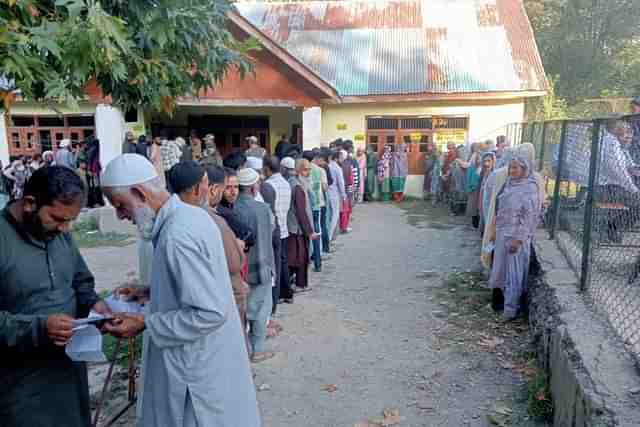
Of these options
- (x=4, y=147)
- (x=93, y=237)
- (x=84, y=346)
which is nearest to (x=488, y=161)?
(x=93, y=237)

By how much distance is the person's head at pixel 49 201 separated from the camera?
2.14 m

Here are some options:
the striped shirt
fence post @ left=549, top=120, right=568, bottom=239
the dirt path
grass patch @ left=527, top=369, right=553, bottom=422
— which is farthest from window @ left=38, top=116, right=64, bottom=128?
grass patch @ left=527, top=369, right=553, bottom=422

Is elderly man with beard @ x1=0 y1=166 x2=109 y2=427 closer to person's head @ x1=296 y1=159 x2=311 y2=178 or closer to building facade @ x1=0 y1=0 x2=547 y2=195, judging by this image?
person's head @ x1=296 y1=159 x2=311 y2=178

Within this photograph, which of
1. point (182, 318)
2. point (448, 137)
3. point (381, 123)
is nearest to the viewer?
point (182, 318)

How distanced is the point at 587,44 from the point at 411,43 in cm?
1448

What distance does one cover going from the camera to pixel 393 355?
483 cm

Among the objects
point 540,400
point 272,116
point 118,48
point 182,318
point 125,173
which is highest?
point 272,116

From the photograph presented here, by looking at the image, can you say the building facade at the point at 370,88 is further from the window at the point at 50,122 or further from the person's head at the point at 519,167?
the person's head at the point at 519,167

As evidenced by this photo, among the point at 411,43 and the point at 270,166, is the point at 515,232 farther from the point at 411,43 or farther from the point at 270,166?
the point at 411,43

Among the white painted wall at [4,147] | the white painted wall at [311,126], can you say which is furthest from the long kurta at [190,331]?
the white painted wall at [4,147]

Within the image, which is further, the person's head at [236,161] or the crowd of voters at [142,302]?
the person's head at [236,161]

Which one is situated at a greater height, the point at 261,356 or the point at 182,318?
the point at 182,318

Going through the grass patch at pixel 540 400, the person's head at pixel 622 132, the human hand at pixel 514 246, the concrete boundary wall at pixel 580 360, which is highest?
the person's head at pixel 622 132

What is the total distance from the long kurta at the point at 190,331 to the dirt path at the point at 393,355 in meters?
1.77
